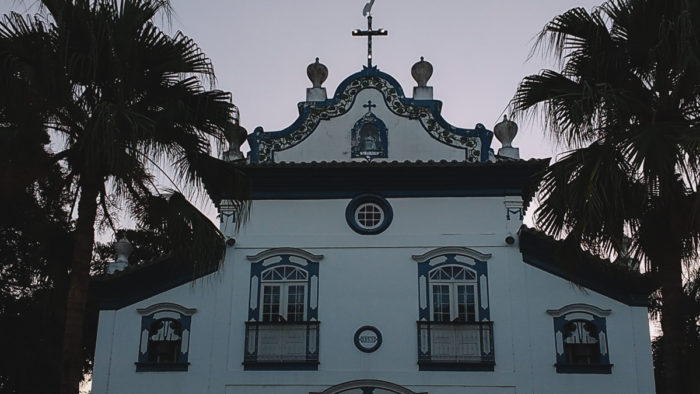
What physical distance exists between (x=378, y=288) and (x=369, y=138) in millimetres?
3414

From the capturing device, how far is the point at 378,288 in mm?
17828

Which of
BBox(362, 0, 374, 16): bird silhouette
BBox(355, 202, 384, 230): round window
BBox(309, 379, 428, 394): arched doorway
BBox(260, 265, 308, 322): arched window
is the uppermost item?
BBox(362, 0, 374, 16): bird silhouette

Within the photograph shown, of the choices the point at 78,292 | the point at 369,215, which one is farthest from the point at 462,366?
the point at 78,292

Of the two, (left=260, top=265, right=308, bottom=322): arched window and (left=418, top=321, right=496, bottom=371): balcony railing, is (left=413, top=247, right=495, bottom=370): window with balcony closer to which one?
(left=418, top=321, right=496, bottom=371): balcony railing

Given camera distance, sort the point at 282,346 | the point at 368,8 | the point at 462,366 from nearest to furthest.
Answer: the point at 462,366 < the point at 282,346 < the point at 368,8

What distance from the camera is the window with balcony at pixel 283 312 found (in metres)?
17.3

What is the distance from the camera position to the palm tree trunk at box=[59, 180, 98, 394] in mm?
11125

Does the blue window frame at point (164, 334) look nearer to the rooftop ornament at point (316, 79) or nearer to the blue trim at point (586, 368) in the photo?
the rooftop ornament at point (316, 79)

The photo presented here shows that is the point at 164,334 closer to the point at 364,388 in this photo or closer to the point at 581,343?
the point at 364,388

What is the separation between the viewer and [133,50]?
12219mm

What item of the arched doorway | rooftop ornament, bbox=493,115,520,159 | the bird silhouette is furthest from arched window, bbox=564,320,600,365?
the bird silhouette

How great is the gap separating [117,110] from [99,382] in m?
8.17

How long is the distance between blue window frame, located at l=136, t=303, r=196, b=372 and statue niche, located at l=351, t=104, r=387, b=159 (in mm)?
5035

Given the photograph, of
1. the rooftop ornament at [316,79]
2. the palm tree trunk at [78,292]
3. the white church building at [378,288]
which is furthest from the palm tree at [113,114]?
the rooftop ornament at [316,79]
